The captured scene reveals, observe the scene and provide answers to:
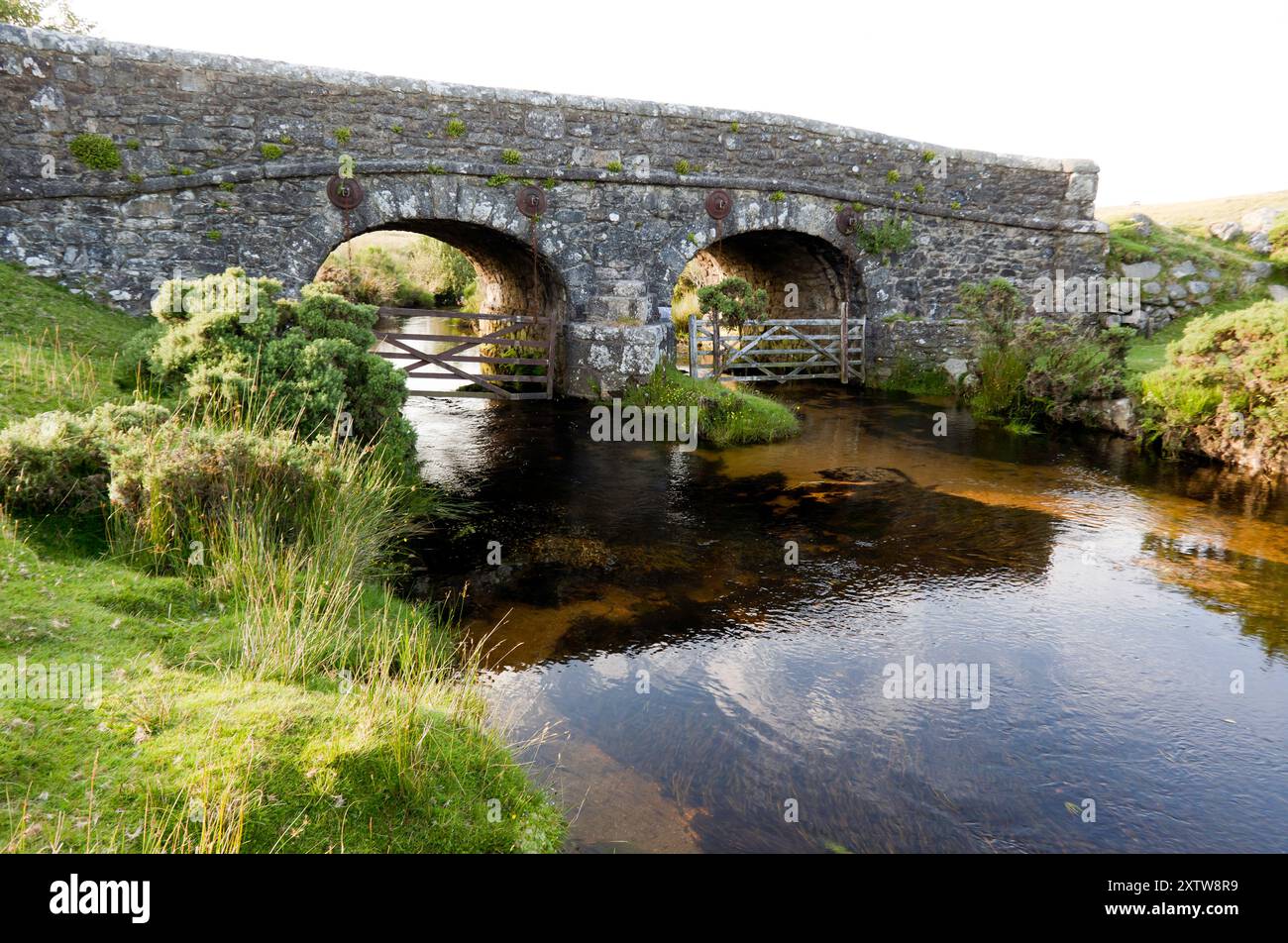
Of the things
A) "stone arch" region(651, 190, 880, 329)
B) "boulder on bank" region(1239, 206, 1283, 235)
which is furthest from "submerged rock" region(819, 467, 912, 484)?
"boulder on bank" region(1239, 206, 1283, 235)

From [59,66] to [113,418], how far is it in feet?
26.6

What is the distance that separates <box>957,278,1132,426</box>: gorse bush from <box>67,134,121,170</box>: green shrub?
14953mm

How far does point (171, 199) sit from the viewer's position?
38.7 feet

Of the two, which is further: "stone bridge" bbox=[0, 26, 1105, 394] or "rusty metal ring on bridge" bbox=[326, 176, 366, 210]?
"rusty metal ring on bridge" bbox=[326, 176, 366, 210]

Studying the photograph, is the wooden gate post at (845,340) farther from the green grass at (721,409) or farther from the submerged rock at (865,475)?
the submerged rock at (865,475)

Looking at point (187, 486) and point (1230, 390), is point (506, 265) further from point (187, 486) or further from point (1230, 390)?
point (1230, 390)

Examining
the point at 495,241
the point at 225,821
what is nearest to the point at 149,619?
the point at 225,821

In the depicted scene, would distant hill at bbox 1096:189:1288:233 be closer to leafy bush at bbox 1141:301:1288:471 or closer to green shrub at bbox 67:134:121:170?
leafy bush at bbox 1141:301:1288:471

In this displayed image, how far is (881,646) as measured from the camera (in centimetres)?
601

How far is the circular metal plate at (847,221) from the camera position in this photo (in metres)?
16.9

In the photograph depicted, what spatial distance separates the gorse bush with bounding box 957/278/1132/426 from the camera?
13.9 m

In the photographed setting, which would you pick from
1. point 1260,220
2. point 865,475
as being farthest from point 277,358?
point 1260,220
